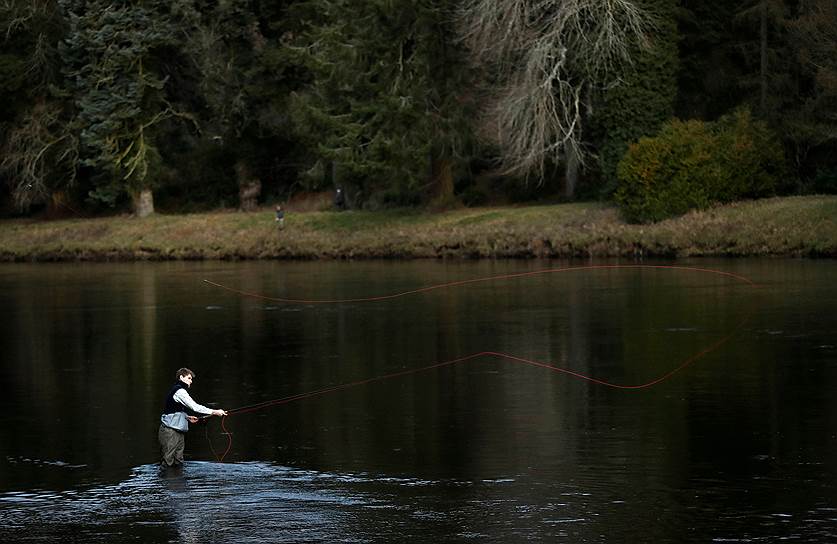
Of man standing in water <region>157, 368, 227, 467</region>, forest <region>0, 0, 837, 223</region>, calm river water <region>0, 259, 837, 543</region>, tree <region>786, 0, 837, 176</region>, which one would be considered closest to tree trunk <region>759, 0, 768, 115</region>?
forest <region>0, 0, 837, 223</region>

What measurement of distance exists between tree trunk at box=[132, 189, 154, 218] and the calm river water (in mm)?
27951

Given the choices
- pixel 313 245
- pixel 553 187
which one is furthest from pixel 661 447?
pixel 553 187

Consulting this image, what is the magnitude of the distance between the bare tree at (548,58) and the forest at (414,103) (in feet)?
0.32

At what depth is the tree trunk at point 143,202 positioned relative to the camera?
64.6 metres

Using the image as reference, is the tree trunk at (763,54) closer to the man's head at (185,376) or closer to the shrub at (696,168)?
the shrub at (696,168)

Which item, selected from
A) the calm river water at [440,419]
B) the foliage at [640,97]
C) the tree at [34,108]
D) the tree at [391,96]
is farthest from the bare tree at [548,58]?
the tree at [34,108]

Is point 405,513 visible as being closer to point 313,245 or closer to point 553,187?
point 313,245

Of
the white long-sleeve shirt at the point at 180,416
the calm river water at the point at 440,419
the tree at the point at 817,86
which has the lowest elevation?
the calm river water at the point at 440,419

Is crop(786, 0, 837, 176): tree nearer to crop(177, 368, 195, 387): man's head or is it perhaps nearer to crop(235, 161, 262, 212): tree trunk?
crop(235, 161, 262, 212): tree trunk

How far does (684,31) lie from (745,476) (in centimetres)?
4359

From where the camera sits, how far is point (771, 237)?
43906 millimetres

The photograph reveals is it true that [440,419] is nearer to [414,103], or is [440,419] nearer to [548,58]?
[548,58]

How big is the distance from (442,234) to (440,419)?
103 ft

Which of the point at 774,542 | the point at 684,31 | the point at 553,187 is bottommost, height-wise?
the point at 774,542
